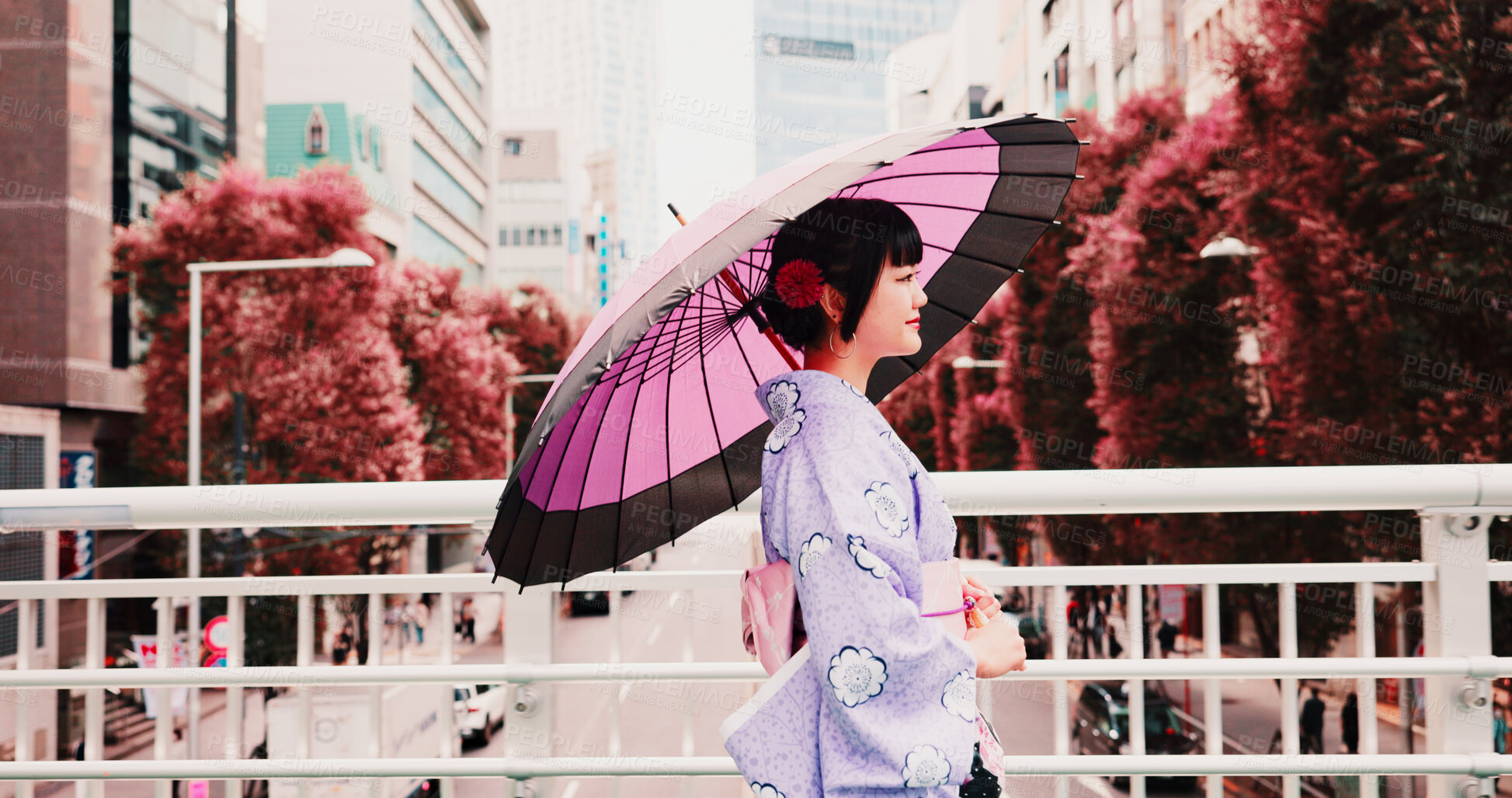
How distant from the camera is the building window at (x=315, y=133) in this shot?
4288 centimetres

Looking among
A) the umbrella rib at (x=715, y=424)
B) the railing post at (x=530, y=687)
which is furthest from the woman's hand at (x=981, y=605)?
the railing post at (x=530, y=687)

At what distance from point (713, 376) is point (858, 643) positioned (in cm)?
98

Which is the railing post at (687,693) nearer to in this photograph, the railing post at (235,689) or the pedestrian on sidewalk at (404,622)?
the railing post at (235,689)

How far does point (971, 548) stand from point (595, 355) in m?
38.1

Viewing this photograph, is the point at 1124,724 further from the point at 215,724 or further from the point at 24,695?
the point at 215,724

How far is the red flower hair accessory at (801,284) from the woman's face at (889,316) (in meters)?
0.10

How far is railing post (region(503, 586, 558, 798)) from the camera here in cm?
253

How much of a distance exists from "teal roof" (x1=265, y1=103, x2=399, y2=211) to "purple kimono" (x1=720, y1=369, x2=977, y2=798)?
1722 inches

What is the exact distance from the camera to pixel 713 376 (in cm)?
240

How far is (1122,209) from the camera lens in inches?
640

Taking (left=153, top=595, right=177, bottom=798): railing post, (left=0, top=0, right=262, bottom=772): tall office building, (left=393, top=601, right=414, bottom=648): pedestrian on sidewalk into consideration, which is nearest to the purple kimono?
(left=153, top=595, right=177, bottom=798): railing post

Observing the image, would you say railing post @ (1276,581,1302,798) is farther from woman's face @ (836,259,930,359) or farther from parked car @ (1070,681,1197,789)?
parked car @ (1070,681,1197,789)

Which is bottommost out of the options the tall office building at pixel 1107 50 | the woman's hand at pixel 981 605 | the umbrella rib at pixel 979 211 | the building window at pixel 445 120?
the woman's hand at pixel 981 605

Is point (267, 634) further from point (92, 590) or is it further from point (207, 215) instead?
point (92, 590)
